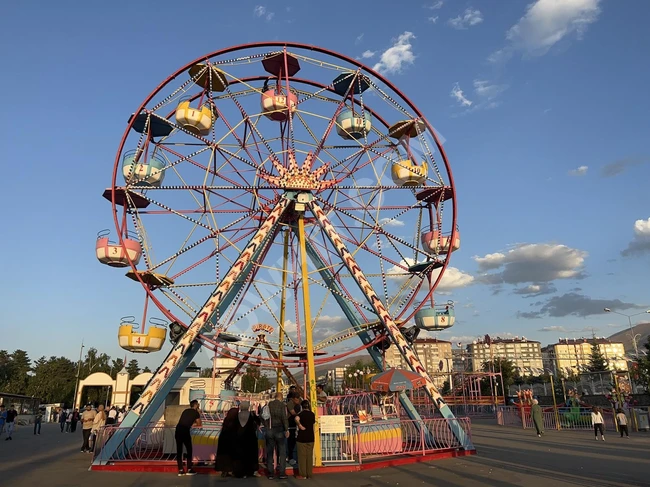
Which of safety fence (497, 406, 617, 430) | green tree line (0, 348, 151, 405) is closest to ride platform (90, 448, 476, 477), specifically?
safety fence (497, 406, 617, 430)

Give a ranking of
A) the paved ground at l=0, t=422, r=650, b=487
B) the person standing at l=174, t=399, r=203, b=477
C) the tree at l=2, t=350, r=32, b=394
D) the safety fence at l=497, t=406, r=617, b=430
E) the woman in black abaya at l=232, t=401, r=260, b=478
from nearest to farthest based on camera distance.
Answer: the paved ground at l=0, t=422, r=650, b=487 → the woman in black abaya at l=232, t=401, r=260, b=478 → the person standing at l=174, t=399, r=203, b=477 → the safety fence at l=497, t=406, r=617, b=430 → the tree at l=2, t=350, r=32, b=394

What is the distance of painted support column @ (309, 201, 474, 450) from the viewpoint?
13023mm

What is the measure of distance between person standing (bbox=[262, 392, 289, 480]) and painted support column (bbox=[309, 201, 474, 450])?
5047 mm

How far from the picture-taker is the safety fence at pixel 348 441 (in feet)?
37.0

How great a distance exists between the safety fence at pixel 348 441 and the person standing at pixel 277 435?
1.50 meters

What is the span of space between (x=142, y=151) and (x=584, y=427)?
77.1ft

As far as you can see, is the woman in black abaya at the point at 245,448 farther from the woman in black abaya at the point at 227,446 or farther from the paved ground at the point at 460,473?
the paved ground at the point at 460,473

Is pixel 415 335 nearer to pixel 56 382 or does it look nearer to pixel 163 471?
pixel 163 471

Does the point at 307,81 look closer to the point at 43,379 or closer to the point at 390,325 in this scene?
the point at 390,325

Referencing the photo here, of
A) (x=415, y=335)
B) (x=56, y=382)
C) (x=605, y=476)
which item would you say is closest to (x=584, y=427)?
(x=415, y=335)

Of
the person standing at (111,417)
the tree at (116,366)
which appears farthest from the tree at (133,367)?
the person standing at (111,417)

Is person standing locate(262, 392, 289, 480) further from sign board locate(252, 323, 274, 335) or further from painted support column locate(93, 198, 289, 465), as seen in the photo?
sign board locate(252, 323, 274, 335)

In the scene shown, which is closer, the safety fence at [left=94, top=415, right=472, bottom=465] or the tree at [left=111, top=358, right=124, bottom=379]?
the safety fence at [left=94, top=415, right=472, bottom=465]

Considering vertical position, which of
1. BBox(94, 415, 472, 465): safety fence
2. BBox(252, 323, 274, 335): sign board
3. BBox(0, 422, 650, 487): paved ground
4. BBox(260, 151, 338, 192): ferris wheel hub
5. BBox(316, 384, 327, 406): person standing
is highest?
BBox(260, 151, 338, 192): ferris wheel hub
